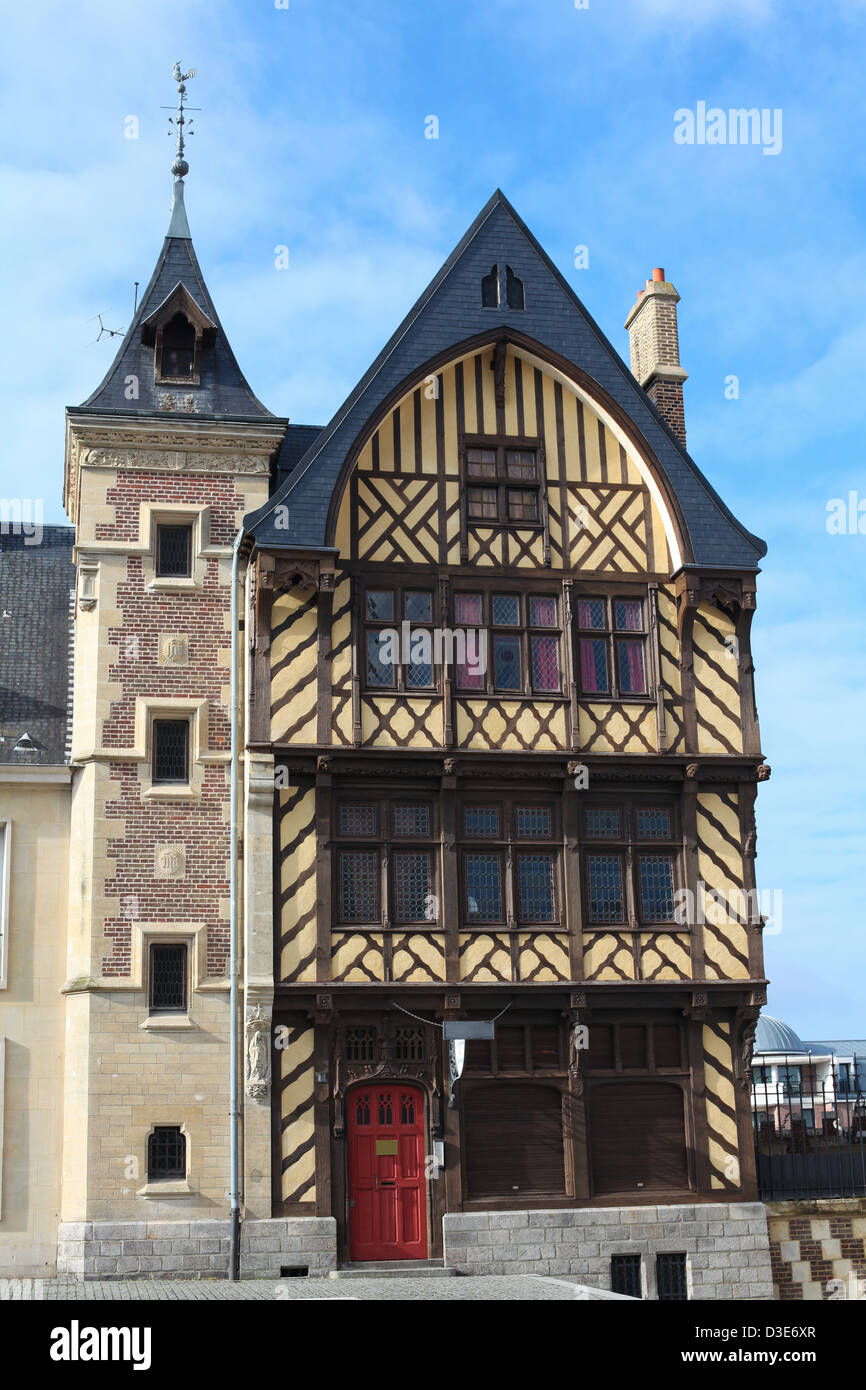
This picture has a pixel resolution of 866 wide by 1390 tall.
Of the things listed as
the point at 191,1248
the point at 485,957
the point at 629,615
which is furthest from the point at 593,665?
the point at 191,1248

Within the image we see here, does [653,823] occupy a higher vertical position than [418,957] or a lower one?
higher

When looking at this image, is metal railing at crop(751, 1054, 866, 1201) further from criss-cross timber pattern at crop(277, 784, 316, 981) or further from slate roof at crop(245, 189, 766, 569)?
slate roof at crop(245, 189, 766, 569)

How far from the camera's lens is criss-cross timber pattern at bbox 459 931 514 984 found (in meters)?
20.6

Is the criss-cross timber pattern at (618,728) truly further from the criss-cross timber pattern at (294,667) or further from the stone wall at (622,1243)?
the stone wall at (622,1243)

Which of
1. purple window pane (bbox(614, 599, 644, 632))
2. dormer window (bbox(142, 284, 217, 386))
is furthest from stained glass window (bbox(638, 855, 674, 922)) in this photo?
dormer window (bbox(142, 284, 217, 386))

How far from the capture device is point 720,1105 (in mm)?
21078

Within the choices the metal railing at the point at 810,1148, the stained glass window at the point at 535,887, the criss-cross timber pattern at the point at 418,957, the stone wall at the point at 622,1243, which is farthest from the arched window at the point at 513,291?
the stone wall at the point at 622,1243

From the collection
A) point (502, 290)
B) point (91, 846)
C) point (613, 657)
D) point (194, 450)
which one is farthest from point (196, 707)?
point (502, 290)

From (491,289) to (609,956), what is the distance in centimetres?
974

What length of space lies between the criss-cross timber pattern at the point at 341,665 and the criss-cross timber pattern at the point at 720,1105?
6.41 m

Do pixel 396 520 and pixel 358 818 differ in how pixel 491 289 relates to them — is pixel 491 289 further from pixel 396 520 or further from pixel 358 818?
pixel 358 818

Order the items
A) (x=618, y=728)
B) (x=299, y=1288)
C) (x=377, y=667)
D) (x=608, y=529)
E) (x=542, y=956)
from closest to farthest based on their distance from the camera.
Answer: (x=299, y=1288), (x=542, y=956), (x=377, y=667), (x=618, y=728), (x=608, y=529)

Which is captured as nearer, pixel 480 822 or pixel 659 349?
pixel 480 822

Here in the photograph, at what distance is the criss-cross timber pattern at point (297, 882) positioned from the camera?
66.3ft
